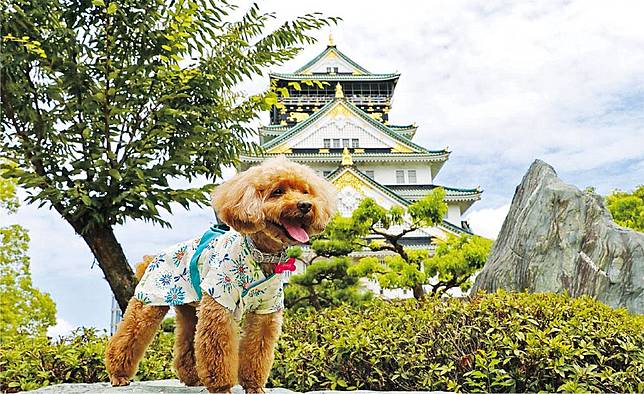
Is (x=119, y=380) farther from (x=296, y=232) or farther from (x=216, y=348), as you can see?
(x=296, y=232)

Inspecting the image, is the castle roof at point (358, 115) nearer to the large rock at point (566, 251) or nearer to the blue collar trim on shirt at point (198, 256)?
the large rock at point (566, 251)

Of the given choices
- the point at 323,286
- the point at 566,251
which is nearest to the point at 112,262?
the point at 566,251

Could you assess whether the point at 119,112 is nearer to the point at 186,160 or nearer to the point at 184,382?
the point at 186,160

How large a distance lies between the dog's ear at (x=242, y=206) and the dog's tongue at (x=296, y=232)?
14 cm

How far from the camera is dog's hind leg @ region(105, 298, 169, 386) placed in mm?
3848

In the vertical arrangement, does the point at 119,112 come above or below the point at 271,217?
above

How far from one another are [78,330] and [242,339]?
9.26 feet

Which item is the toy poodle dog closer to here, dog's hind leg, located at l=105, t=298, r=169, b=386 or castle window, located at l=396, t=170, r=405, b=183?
dog's hind leg, located at l=105, t=298, r=169, b=386

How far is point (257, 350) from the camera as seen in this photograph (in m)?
3.45

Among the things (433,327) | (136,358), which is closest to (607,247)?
(433,327)

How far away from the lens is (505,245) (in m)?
7.35

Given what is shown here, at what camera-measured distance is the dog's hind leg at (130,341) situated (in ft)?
12.6

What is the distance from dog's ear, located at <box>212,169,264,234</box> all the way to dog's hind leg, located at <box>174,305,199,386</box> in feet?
3.38

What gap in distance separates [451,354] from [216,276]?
199cm
